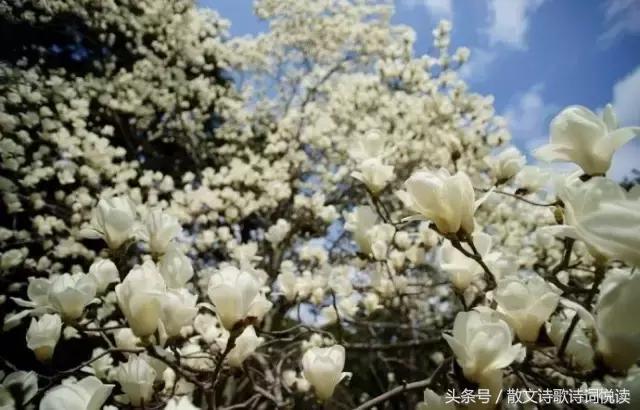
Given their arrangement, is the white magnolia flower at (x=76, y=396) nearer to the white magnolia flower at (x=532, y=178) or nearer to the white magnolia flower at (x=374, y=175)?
the white magnolia flower at (x=374, y=175)

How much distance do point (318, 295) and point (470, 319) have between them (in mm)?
1876

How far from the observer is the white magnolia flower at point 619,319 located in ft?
1.78

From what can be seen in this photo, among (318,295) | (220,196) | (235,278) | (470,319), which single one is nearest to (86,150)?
(220,196)

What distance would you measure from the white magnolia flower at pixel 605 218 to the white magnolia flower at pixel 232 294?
1.66ft

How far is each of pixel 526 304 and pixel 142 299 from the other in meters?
0.62

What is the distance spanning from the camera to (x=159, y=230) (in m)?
1.00

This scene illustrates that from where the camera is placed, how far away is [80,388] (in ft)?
2.28

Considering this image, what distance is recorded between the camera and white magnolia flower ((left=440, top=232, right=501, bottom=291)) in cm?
99

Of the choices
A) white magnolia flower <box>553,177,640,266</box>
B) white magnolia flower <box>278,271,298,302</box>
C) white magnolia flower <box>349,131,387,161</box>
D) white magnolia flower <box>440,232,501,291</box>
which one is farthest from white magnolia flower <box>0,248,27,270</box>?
white magnolia flower <box>553,177,640,266</box>

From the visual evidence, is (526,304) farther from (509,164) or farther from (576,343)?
(509,164)

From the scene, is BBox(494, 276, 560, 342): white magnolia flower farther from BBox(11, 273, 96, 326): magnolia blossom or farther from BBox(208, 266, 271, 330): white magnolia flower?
BBox(11, 273, 96, 326): magnolia blossom

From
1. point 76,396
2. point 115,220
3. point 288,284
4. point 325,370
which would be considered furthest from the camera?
point 288,284

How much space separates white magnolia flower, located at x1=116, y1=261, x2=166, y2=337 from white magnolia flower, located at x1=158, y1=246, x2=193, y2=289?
0.13 meters

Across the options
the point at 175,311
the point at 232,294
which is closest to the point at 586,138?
the point at 232,294
